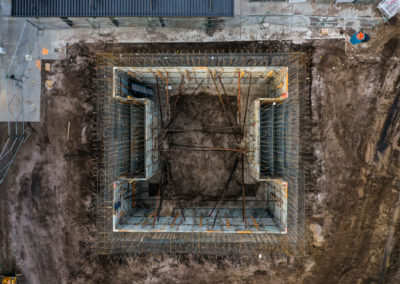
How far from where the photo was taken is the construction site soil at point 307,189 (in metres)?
10.4

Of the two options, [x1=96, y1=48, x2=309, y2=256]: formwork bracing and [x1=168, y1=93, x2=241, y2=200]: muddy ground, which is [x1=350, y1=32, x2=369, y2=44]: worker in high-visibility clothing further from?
[x1=168, y1=93, x2=241, y2=200]: muddy ground

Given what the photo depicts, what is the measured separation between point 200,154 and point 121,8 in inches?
316

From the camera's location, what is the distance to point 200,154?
10789mm

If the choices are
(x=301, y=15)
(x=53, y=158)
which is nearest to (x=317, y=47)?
(x=301, y=15)

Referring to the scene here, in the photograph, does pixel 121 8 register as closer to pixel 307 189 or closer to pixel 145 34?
pixel 145 34

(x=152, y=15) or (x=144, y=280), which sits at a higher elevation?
(x=152, y=15)

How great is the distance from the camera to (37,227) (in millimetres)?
10906

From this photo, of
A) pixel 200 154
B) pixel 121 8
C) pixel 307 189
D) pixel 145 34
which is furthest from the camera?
pixel 200 154

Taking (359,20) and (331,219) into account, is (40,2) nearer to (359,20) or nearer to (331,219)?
(359,20)

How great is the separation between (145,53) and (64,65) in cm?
436

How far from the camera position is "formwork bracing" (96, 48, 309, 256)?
9.48m

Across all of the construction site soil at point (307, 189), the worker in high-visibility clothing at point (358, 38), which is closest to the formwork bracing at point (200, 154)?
the construction site soil at point (307, 189)

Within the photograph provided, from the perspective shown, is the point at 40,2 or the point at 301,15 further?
the point at 301,15

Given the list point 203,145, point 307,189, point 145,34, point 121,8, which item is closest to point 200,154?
point 203,145
